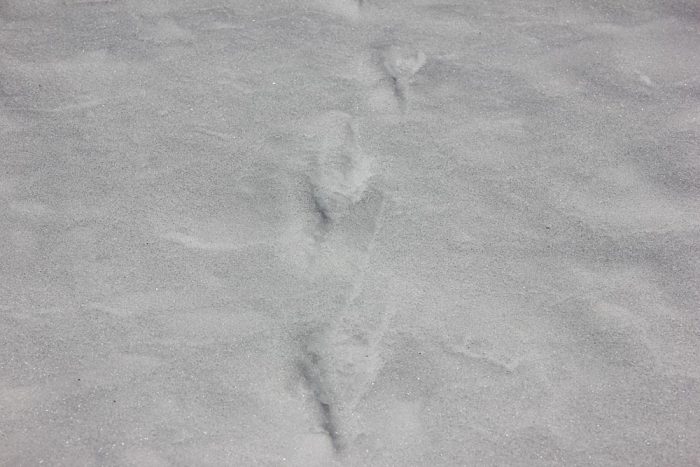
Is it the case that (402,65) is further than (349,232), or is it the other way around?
(402,65)

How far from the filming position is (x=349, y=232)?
1.96m

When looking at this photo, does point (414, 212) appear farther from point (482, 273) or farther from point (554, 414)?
point (554, 414)

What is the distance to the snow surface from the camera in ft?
5.56

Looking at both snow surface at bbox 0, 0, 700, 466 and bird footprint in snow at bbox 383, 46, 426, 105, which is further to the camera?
bird footprint in snow at bbox 383, 46, 426, 105

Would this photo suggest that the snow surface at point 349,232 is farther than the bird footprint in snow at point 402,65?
No

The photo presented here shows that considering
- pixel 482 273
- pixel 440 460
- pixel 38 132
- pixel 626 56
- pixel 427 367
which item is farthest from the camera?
pixel 626 56

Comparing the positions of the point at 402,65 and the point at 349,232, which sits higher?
the point at 402,65

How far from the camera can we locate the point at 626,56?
2352mm

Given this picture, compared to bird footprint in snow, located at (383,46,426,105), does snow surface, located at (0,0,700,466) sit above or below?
below

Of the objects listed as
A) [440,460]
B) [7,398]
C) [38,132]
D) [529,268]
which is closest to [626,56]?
[529,268]

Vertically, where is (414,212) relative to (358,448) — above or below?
above

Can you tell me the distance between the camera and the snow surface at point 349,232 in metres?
1.69

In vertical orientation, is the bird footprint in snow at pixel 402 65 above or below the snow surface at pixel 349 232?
above

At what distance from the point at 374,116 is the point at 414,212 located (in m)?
0.35
